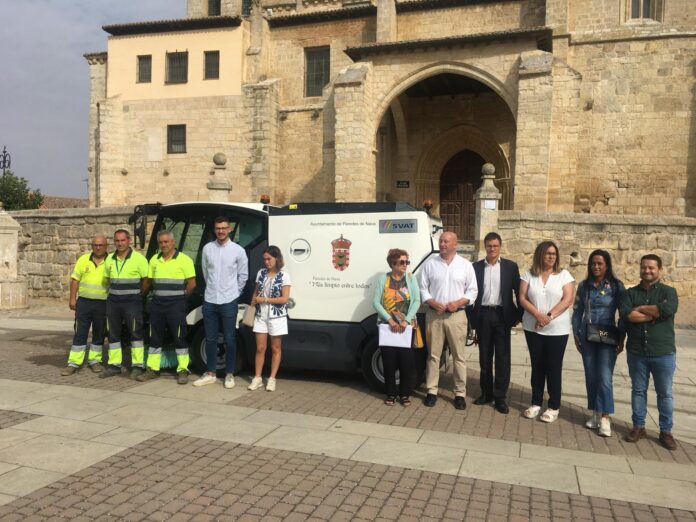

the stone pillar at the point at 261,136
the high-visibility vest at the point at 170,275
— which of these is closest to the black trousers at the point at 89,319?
the high-visibility vest at the point at 170,275

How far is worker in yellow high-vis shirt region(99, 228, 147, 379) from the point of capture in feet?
23.1

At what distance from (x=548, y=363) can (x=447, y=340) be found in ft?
3.46

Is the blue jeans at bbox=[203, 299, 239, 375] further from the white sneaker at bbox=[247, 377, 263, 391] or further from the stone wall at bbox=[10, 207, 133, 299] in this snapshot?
the stone wall at bbox=[10, 207, 133, 299]

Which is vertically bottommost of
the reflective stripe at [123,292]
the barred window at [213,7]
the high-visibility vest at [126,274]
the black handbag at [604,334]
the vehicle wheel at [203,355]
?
the vehicle wheel at [203,355]

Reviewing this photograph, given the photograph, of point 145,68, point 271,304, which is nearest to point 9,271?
point 271,304

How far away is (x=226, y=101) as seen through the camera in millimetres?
24688

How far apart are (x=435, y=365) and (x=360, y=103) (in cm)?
1403

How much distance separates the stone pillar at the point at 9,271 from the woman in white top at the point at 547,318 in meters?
13.3

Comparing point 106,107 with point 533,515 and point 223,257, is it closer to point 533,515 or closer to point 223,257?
point 223,257

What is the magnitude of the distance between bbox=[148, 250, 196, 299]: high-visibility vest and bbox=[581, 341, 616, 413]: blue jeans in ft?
14.8

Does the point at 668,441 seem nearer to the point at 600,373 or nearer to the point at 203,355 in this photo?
the point at 600,373

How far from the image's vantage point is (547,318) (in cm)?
561

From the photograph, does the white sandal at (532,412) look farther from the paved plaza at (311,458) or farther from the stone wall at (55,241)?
the stone wall at (55,241)

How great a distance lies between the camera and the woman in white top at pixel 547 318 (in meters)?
5.67
